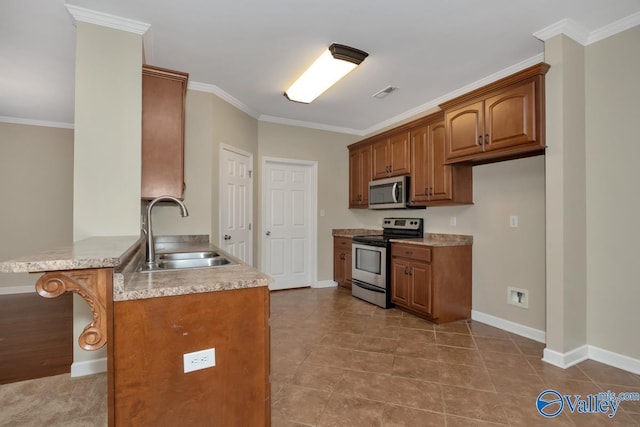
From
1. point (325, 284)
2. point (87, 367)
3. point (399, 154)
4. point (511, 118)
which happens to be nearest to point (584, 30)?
point (511, 118)

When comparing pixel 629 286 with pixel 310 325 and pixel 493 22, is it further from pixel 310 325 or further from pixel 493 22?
pixel 310 325

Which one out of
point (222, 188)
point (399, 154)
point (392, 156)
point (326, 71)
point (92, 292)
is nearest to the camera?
point (92, 292)

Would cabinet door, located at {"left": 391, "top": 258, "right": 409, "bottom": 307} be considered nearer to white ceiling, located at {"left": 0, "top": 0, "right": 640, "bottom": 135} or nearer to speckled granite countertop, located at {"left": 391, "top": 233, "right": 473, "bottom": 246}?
speckled granite countertop, located at {"left": 391, "top": 233, "right": 473, "bottom": 246}

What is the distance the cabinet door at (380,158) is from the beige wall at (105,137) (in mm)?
3025

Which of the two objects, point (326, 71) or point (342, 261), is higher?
point (326, 71)

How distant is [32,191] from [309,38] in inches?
197

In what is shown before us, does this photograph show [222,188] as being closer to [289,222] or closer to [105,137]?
[289,222]

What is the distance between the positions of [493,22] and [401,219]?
257 centimetres

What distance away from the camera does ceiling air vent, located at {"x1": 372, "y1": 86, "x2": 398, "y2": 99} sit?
11.7 feet

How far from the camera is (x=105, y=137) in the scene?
2.32m

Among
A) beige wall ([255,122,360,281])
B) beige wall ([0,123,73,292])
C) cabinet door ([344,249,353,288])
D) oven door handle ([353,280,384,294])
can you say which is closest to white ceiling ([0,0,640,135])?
beige wall ([255,122,360,281])

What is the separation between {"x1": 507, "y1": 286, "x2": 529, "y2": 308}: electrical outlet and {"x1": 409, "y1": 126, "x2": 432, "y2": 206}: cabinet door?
50.9 inches

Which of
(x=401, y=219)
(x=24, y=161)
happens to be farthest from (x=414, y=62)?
(x=24, y=161)

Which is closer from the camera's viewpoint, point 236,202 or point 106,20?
point 106,20
